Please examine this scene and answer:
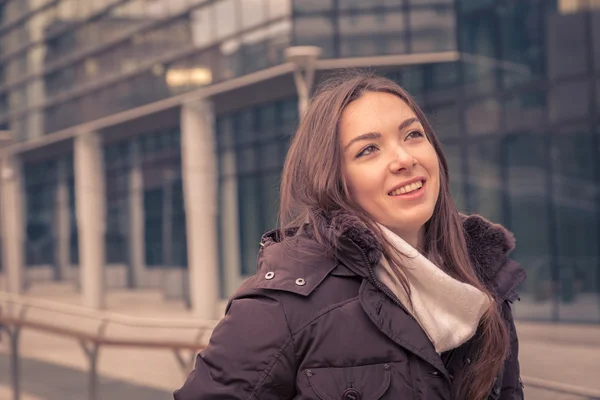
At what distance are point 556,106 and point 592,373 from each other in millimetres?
9915

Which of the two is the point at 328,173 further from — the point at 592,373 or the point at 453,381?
the point at 592,373

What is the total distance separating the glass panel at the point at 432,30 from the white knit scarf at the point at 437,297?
17.5m

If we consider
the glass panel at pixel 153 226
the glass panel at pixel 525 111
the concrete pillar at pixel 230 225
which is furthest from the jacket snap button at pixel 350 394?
the glass panel at pixel 153 226

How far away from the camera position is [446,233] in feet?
7.82

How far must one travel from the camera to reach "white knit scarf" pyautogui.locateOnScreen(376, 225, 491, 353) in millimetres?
2111

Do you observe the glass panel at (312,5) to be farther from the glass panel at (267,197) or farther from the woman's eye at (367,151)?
the woman's eye at (367,151)

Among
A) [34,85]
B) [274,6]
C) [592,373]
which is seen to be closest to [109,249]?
[34,85]

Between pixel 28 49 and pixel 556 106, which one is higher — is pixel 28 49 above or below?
above

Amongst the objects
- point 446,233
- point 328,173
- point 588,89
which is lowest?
point 446,233

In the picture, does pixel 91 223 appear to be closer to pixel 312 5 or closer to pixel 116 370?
pixel 312 5

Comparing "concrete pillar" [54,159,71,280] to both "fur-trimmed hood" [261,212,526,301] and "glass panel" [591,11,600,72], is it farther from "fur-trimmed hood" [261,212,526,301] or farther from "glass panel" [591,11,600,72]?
"fur-trimmed hood" [261,212,526,301]

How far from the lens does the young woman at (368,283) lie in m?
1.99

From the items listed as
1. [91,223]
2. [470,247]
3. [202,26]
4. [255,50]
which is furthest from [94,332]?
[91,223]

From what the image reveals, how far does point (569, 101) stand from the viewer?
18453 mm
